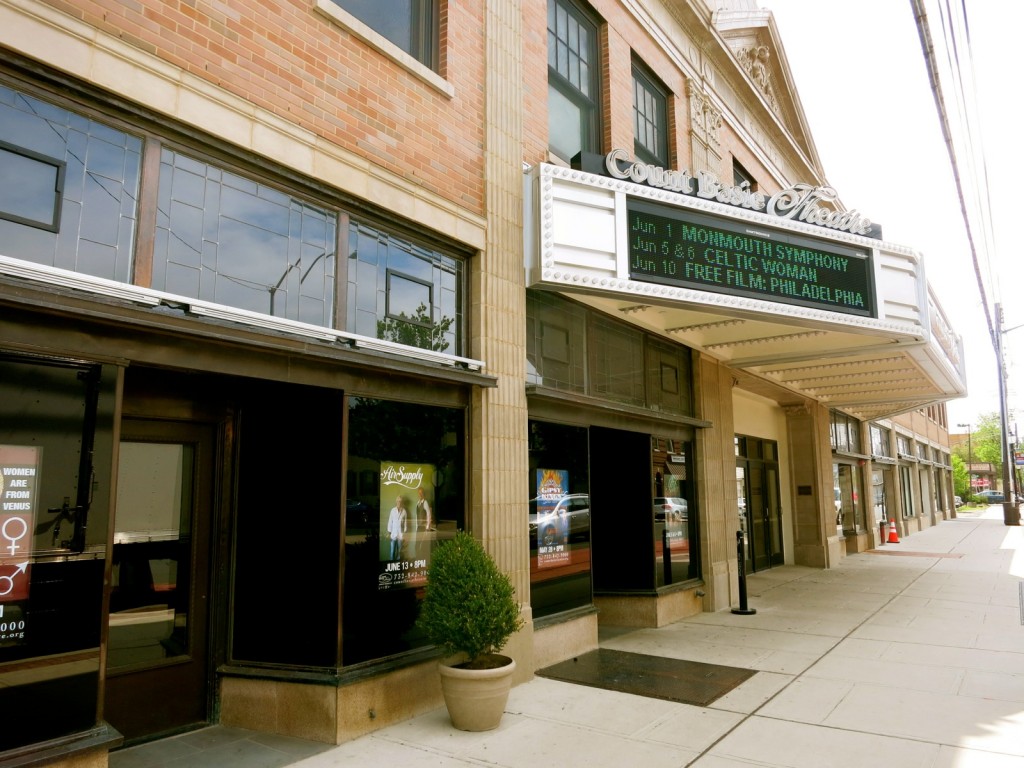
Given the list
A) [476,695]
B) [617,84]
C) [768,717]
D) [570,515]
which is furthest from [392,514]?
[617,84]

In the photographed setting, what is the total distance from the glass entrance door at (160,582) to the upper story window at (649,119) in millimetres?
8242

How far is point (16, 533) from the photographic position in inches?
163

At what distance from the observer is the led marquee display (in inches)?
345

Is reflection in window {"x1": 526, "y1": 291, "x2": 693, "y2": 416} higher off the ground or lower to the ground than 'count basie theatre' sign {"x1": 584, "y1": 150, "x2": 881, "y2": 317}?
lower

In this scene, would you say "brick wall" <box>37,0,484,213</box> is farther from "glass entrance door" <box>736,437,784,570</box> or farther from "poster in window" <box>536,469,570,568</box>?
"glass entrance door" <box>736,437,784,570</box>

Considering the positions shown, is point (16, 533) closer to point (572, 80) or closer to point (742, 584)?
point (572, 80)

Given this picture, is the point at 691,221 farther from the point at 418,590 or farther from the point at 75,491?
the point at 75,491

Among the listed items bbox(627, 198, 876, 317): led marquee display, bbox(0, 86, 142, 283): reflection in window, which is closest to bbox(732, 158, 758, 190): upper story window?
bbox(627, 198, 876, 317): led marquee display

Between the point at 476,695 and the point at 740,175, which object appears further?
the point at 740,175

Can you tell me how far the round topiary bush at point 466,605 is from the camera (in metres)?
6.01

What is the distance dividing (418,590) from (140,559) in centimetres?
229

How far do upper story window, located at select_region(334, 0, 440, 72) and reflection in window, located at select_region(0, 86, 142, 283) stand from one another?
3.04 meters

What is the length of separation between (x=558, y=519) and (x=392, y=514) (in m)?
2.69

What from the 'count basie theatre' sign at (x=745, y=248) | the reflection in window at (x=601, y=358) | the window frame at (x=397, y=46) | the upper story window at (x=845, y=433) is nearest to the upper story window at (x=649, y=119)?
the 'count basie theatre' sign at (x=745, y=248)
